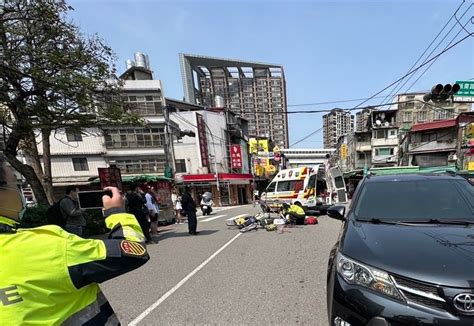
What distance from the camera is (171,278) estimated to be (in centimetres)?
468

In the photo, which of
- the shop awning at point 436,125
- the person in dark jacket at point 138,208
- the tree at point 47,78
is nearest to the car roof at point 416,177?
the person in dark jacket at point 138,208

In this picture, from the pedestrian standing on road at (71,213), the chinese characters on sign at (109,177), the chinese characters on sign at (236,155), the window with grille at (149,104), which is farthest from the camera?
the chinese characters on sign at (236,155)

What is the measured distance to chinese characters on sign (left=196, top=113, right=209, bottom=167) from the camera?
97.2 feet

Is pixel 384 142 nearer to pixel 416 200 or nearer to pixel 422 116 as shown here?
pixel 422 116

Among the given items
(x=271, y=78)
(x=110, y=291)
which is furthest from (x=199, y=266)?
(x=271, y=78)

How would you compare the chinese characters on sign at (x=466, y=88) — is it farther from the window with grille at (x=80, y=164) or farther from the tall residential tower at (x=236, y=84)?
the tall residential tower at (x=236, y=84)

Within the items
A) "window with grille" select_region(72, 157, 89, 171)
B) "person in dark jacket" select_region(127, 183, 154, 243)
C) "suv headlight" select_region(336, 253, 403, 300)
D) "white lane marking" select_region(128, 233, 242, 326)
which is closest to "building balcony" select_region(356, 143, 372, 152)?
"window with grille" select_region(72, 157, 89, 171)

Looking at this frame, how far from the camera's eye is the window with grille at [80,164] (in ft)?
93.5

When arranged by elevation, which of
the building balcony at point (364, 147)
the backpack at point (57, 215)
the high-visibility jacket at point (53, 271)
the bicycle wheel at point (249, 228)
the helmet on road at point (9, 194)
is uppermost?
the helmet on road at point (9, 194)

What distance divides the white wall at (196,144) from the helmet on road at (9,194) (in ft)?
94.3

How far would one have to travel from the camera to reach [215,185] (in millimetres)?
30500

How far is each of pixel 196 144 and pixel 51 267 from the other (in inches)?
1200

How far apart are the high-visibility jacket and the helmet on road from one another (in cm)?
6

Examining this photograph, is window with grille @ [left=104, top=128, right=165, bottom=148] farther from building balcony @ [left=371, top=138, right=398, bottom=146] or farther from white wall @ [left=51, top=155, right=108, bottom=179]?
building balcony @ [left=371, top=138, right=398, bottom=146]
